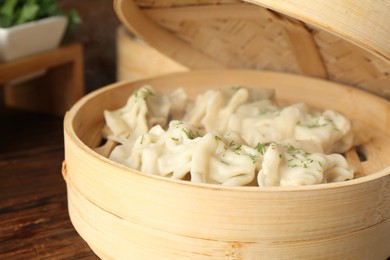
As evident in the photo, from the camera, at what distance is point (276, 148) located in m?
1.28

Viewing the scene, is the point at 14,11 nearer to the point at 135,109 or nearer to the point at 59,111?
the point at 59,111

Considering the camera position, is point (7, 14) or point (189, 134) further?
point (7, 14)

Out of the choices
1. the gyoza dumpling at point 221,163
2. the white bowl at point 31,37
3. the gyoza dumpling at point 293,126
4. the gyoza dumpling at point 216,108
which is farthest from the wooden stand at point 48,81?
the gyoza dumpling at point 221,163

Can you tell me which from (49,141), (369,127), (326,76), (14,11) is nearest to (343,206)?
(369,127)

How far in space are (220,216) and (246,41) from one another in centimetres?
97

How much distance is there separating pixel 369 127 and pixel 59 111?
1.17 metres

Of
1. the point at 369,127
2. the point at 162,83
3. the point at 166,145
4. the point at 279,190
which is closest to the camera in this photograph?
the point at 279,190

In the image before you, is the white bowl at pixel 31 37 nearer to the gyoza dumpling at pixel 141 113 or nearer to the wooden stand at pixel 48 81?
the wooden stand at pixel 48 81

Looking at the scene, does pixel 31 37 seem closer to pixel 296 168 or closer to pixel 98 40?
pixel 98 40

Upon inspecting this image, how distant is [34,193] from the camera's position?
168 cm

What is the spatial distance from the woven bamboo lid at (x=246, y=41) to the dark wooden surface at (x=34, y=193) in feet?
1.68

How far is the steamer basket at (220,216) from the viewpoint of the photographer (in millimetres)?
1094

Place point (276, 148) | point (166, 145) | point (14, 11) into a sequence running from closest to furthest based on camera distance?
1. point (276, 148)
2. point (166, 145)
3. point (14, 11)

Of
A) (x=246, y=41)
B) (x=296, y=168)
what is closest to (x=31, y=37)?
(x=246, y=41)
